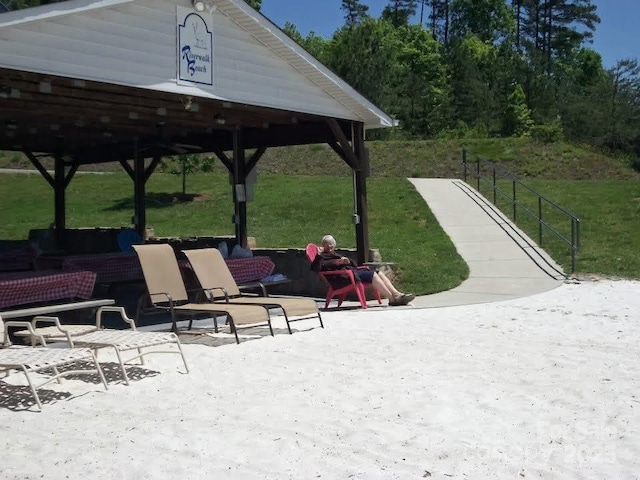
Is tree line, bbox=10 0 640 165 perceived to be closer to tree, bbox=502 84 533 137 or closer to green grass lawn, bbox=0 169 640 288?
tree, bbox=502 84 533 137

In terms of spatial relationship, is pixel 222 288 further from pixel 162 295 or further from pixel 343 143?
pixel 343 143

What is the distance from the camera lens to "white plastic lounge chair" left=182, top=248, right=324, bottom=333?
25.2 feet

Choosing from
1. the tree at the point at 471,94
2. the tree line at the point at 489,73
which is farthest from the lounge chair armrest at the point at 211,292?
the tree at the point at 471,94

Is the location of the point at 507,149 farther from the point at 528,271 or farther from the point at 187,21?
the point at 187,21

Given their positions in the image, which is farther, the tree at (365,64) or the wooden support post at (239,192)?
the tree at (365,64)

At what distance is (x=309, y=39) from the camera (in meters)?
59.1

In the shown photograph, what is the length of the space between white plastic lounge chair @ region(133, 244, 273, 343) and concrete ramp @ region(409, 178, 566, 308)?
3.27 m

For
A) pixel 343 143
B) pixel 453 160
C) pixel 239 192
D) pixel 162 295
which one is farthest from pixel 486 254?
pixel 453 160

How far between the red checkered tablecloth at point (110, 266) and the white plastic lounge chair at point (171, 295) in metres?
→ 2.41

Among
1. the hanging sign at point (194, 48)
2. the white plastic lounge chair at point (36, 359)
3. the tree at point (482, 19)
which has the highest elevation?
the tree at point (482, 19)

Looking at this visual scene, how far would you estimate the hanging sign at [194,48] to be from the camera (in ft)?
27.8

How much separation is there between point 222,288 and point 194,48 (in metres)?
2.84

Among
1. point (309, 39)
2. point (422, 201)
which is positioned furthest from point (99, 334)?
point (309, 39)

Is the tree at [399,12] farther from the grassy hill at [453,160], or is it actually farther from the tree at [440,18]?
the grassy hill at [453,160]
